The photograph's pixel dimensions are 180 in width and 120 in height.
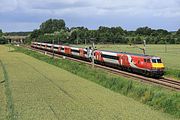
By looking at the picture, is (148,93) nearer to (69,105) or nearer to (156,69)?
(69,105)

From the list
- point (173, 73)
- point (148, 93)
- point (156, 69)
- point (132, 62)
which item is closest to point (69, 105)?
point (148, 93)

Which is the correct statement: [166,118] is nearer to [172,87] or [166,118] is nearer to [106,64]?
[172,87]

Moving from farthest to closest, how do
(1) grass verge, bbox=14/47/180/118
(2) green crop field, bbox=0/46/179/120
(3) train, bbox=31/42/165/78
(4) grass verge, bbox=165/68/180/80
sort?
1. (3) train, bbox=31/42/165/78
2. (4) grass verge, bbox=165/68/180/80
3. (1) grass verge, bbox=14/47/180/118
4. (2) green crop field, bbox=0/46/179/120

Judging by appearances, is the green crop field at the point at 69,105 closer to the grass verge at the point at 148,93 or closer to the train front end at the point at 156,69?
the grass verge at the point at 148,93

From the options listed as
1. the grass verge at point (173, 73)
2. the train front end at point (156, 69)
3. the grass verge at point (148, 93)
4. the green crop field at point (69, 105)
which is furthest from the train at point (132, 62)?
the green crop field at point (69, 105)

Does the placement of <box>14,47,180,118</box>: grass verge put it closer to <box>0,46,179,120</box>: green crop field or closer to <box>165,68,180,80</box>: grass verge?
<box>0,46,179,120</box>: green crop field

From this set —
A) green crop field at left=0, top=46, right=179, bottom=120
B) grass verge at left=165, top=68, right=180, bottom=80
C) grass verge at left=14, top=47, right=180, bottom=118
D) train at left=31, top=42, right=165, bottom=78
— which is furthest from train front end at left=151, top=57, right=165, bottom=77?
green crop field at left=0, top=46, right=179, bottom=120

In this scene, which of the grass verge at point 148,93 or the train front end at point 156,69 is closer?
the grass verge at point 148,93

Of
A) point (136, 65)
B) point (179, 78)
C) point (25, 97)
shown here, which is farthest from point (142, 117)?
point (136, 65)

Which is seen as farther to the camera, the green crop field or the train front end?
the train front end

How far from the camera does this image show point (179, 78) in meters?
43.4

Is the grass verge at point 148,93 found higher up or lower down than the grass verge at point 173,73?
higher up

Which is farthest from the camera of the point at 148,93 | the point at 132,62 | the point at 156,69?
the point at 132,62

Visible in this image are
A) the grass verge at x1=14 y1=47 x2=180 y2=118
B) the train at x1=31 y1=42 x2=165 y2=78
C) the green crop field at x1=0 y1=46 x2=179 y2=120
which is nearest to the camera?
the green crop field at x1=0 y1=46 x2=179 y2=120
